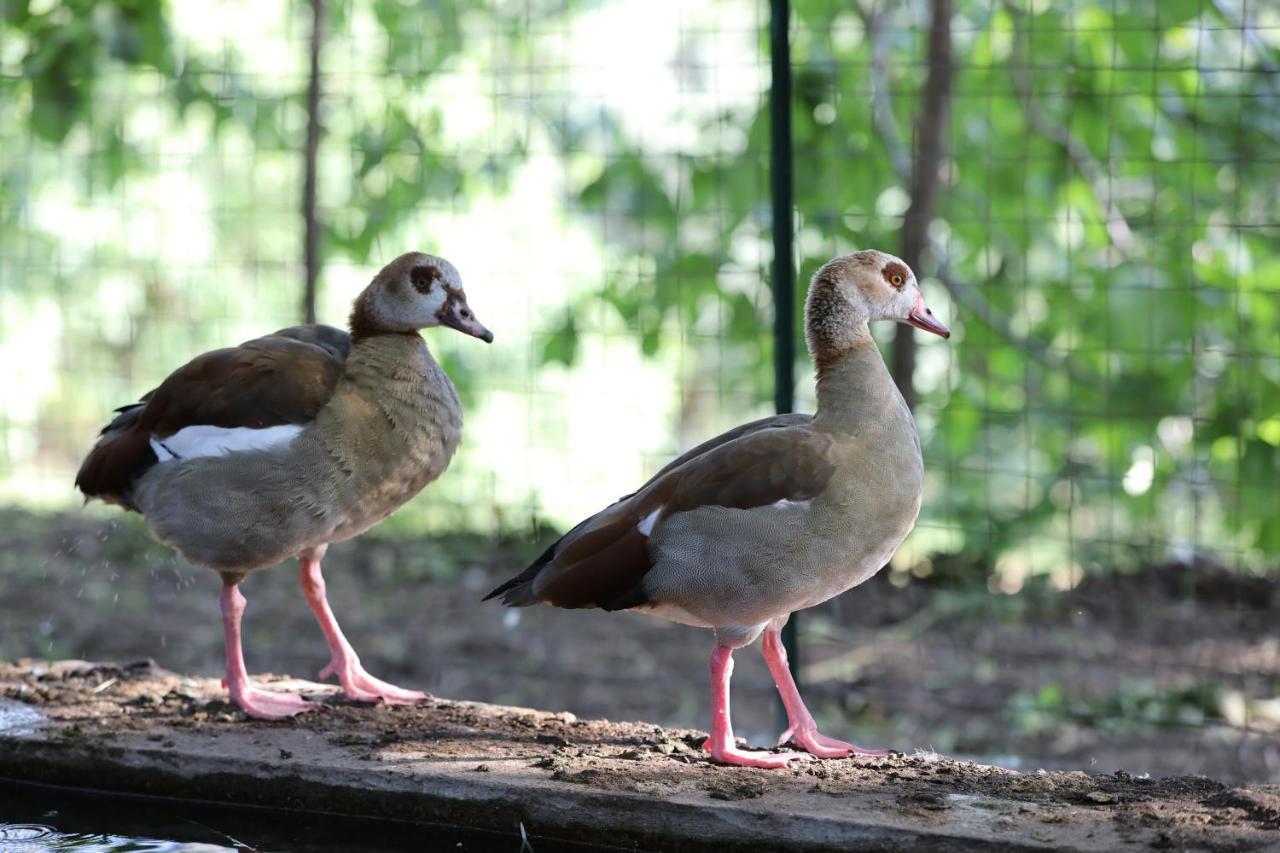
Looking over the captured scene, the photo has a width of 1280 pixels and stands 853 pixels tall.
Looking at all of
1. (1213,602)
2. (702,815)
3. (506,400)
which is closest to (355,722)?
(702,815)

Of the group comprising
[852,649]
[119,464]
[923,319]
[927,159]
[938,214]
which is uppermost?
[927,159]

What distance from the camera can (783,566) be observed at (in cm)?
325

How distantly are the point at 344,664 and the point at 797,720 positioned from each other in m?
1.22

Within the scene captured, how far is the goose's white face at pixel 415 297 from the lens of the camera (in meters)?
3.99

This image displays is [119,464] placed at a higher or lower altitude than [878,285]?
lower

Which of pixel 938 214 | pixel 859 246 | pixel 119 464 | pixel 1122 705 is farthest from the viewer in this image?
pixel 938 214

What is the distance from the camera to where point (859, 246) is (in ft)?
18.4

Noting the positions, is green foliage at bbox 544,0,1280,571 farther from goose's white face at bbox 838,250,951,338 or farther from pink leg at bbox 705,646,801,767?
pink leg at bbox 705,646,801,767

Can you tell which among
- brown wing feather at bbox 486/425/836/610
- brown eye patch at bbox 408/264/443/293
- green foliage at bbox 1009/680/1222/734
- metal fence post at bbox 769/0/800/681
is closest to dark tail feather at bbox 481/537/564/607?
brown wing feather at bbox 486/425/836/610

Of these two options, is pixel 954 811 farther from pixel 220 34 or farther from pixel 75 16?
pixel 220 34

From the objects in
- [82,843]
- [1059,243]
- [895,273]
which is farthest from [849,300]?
[1059,243]

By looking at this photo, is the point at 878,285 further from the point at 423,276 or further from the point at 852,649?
the point at 852,649

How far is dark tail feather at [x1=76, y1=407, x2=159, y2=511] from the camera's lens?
3.96 metres

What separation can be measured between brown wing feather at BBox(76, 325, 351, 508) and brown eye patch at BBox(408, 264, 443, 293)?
0.28 meters
